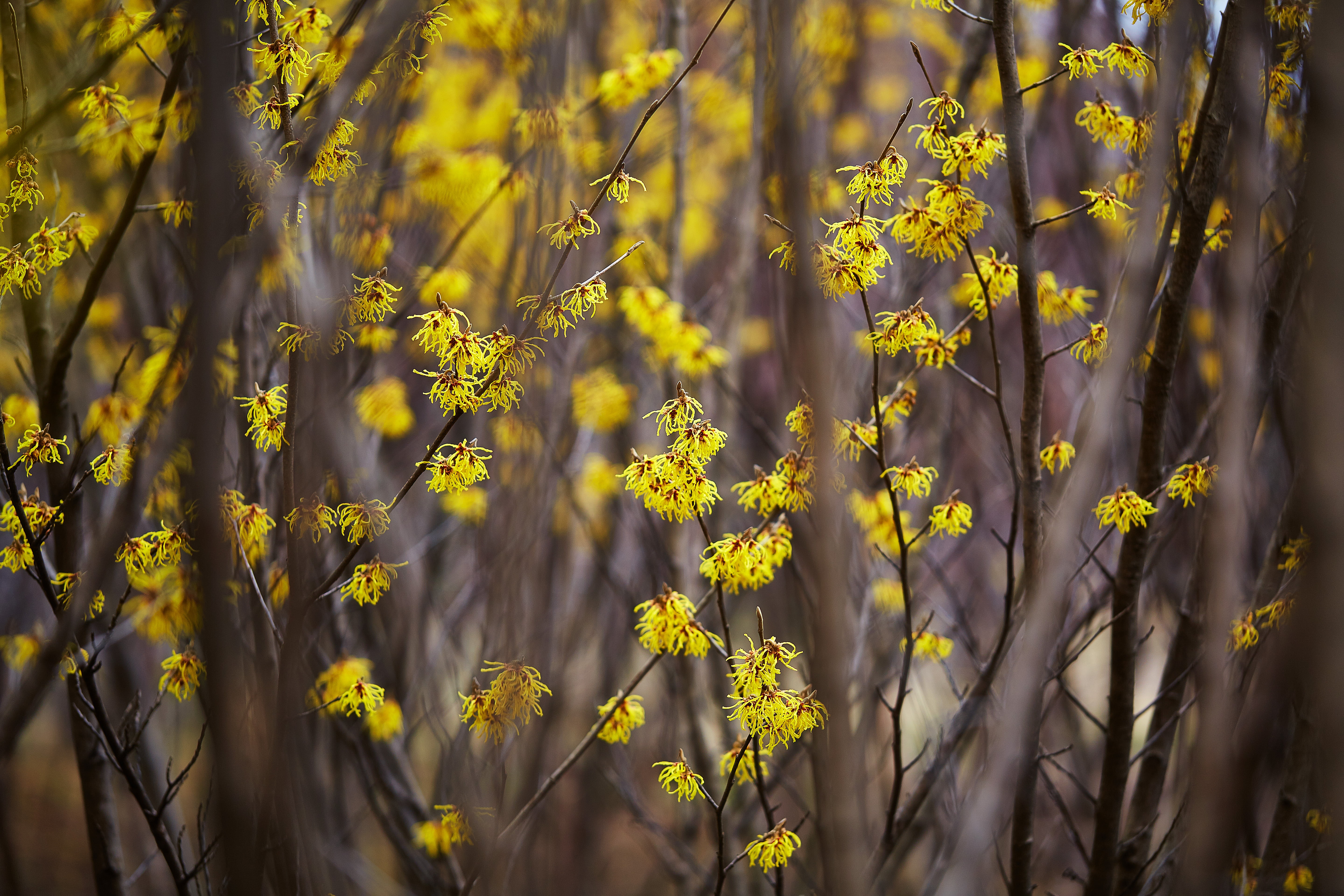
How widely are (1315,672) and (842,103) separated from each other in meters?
5.17

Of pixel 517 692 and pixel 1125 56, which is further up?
pixel 1125 56

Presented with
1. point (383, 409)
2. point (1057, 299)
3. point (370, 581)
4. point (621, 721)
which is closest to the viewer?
point (370, 581)

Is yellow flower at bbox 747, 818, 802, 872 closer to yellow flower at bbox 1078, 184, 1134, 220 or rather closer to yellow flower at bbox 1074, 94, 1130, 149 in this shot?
yellow flower at bbox 1078, 184, 1134, 220

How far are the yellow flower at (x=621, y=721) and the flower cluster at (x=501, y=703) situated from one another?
20 cm

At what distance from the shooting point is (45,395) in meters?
2.34

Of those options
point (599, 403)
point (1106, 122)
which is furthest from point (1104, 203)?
point (599, 403)

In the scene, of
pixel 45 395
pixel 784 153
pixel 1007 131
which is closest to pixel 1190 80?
pixel 1007 131

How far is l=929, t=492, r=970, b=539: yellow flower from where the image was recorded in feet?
7.01

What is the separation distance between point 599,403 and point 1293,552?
279cm

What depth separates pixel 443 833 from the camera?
265 centimetres

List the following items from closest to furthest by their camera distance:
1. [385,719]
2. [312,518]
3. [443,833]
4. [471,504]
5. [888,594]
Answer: [312,518] → [443,833] → [385,719] → [888,594] → [471,504]

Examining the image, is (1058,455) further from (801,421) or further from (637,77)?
(637,77)

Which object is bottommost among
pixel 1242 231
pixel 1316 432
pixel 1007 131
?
pixel 1316 432

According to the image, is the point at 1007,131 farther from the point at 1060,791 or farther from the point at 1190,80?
the point at 1060,791
